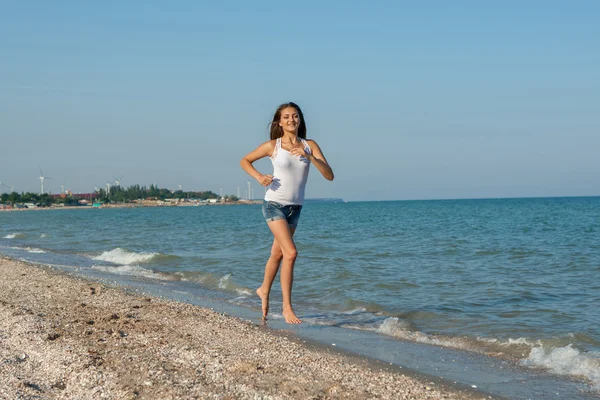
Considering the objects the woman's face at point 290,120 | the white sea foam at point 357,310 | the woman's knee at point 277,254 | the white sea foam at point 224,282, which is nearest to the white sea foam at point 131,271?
the white sea foam at point 224,282

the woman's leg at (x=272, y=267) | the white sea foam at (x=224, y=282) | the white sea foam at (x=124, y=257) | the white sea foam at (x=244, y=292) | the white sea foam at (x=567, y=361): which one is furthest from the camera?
the white sea foam at (x=124, y=257)

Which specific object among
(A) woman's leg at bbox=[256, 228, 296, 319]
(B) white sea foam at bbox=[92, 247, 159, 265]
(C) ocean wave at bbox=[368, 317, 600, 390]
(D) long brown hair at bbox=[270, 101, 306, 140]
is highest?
(D) long brown hair at bbox=[270, 101, 306, 140]

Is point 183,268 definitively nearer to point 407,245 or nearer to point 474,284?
point 474,284

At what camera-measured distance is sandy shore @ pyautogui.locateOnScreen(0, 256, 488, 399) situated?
4230 millimetres

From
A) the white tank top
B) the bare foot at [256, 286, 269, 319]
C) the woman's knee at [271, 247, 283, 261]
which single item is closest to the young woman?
the white tank top

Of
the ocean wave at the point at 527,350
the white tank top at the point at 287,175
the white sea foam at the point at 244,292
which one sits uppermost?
the white tank top at the point at 287,175

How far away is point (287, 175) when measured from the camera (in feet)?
20.5

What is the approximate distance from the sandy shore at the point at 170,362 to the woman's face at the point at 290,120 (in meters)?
2.14

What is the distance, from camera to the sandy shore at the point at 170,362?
13.9 feet

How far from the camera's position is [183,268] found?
47.2ft

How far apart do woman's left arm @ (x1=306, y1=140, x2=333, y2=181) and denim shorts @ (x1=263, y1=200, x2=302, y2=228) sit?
0.51 metres

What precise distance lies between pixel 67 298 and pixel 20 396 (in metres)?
4.69

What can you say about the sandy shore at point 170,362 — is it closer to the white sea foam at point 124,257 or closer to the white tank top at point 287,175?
the white tank top at point 287,175

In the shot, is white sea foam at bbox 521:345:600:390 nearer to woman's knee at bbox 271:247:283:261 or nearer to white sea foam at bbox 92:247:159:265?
woman's knee at bbox 271:247:283:261
